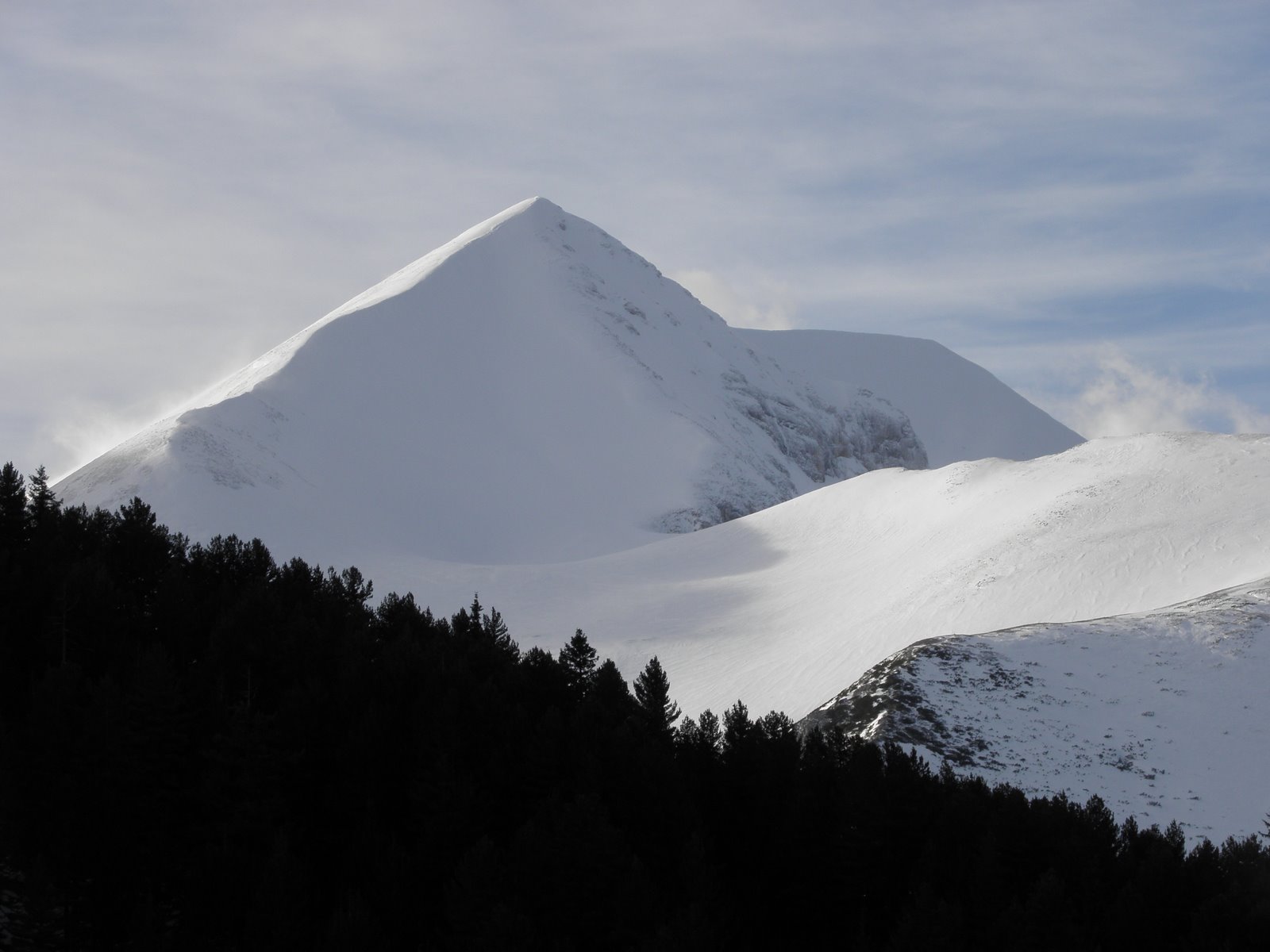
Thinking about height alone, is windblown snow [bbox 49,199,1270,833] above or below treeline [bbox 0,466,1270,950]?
above

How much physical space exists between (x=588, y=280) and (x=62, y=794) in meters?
116

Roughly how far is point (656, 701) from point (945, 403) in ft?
581

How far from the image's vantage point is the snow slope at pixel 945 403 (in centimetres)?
18312

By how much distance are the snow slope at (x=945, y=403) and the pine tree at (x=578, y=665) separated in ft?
496

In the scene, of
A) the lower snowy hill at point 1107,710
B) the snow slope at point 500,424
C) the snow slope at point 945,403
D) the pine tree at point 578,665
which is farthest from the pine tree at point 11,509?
the snow slope at point 945,403

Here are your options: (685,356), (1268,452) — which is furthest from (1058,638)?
(685,356)

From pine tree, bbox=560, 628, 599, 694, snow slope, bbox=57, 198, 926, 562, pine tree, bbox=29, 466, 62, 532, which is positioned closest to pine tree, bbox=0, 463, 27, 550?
pine tree, bbox=29, 466, 62, 532

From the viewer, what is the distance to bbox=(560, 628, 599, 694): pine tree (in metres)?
27.2

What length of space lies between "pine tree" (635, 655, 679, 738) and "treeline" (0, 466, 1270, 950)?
8 centimetres

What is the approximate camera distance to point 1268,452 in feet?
150

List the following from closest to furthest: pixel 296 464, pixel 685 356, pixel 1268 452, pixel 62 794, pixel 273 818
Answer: pixel 62 794, pixel 273 818, pixel 1268 452, pixel 296 464, pixel 685 356

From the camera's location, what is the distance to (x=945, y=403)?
19338 cm

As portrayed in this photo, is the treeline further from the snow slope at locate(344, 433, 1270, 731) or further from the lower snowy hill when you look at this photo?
the snow slope at locate(344, 433, 1270, 731)

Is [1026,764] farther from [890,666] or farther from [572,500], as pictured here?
[572,500]
